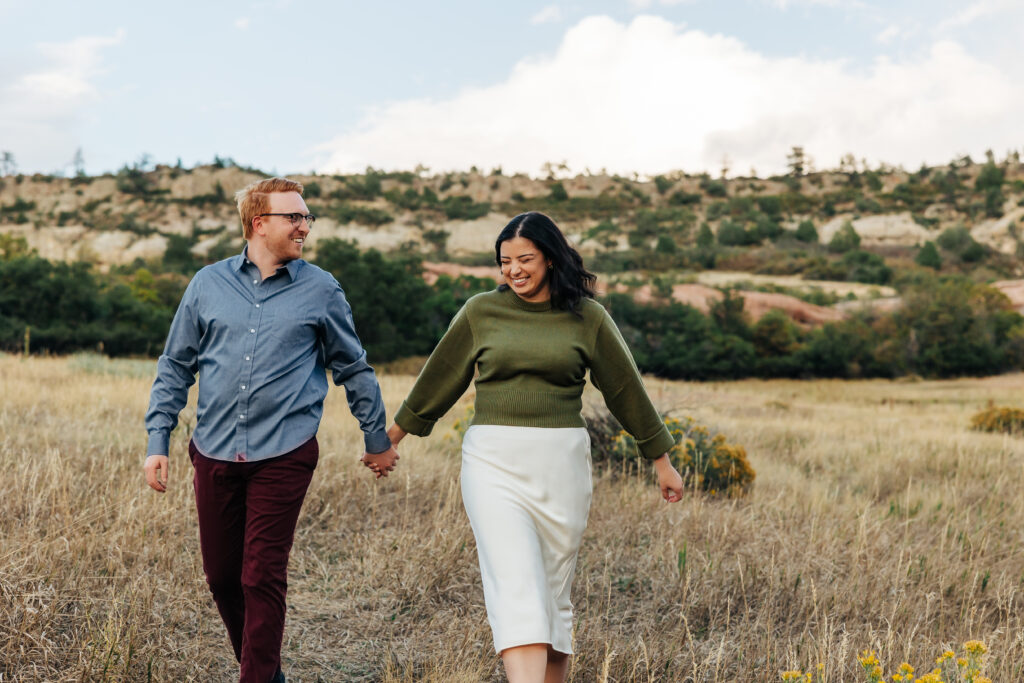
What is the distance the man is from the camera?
2.92 m

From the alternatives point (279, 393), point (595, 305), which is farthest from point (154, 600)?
point (595, 305)

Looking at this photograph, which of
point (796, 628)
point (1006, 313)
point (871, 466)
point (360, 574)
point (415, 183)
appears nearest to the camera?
point (796, 628)

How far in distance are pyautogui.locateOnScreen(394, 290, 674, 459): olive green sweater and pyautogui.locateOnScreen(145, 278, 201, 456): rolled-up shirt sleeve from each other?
840mm

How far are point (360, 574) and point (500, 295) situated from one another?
2173 mm

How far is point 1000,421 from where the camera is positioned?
555 inches

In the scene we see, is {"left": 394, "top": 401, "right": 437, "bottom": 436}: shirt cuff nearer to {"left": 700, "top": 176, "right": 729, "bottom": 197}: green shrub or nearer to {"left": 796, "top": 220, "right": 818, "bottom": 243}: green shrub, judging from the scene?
{"left": 796, "top": 220, "right": 818, "bottom": 243}: green shrub

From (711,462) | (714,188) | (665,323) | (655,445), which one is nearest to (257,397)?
(655,445)

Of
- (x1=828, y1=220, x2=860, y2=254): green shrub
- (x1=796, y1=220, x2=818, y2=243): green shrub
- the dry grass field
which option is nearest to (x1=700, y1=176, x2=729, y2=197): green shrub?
(x1=796, y1=220, x2=818, y2=243): green shrub

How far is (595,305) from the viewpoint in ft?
10.1

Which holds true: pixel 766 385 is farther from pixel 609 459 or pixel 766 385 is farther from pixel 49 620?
pixel 49 620

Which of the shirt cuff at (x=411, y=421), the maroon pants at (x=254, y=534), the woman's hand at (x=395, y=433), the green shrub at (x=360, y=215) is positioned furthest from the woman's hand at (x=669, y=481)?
the green shrub at (x=360, y=215)

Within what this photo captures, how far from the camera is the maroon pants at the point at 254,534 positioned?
2875 mm

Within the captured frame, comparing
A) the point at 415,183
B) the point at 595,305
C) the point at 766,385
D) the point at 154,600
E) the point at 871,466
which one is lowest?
the point at 766,385

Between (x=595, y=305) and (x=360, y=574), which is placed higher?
(x=595, y=305)
